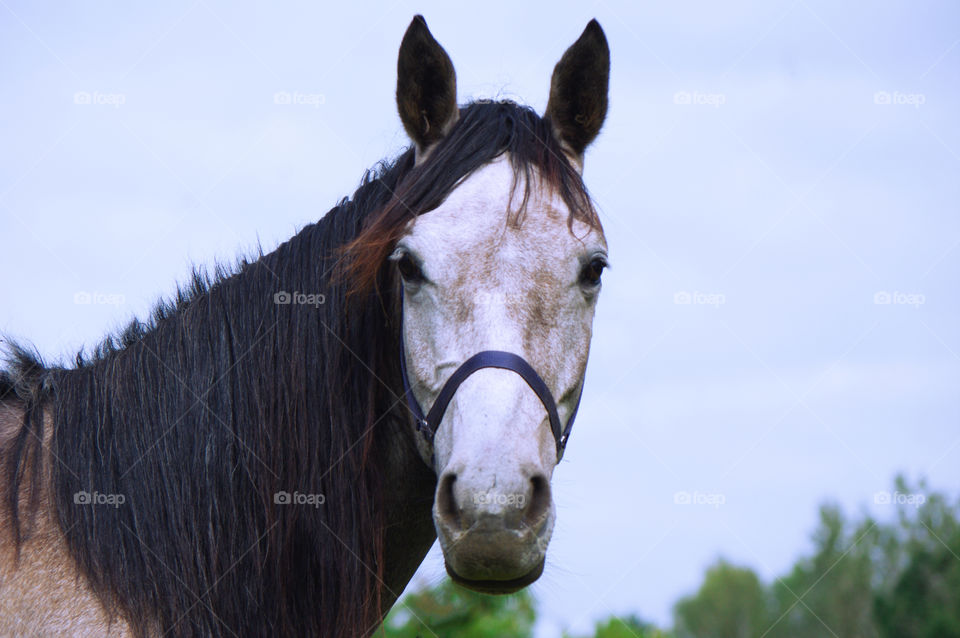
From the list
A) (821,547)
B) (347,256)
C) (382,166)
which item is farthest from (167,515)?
(821,547)

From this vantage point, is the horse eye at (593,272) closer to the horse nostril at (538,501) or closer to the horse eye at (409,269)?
the horse eye at (409,269)

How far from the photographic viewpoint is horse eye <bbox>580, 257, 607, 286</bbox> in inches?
150

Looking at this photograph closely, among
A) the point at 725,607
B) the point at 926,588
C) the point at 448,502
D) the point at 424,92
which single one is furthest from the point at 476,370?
the point at 725,607

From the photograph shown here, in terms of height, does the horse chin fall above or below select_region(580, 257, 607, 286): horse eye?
below

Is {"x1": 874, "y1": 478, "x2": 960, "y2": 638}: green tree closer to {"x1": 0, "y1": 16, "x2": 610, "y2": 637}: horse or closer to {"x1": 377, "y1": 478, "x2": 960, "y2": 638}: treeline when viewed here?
{"x1": 377, "y1": 478, "x2": 960, "y2": 638}: treeline

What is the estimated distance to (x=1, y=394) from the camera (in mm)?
4016

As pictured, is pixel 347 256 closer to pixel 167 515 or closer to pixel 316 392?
pixel 316 392

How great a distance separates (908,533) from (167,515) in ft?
173

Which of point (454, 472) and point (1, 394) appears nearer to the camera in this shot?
point (454, 472)

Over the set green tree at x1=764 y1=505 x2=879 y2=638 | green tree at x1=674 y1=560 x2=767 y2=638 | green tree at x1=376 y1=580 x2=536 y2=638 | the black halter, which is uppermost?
the black halter

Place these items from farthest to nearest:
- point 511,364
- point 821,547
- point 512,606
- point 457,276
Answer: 1. point 821,547
2. point 512,606
3. point 457,276
4. point 511,364

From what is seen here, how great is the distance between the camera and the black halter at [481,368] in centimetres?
333

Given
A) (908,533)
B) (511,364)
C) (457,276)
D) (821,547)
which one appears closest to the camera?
(511,364)

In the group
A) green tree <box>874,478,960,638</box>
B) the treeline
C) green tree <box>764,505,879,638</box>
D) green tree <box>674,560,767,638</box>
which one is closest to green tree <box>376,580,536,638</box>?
the treeline
